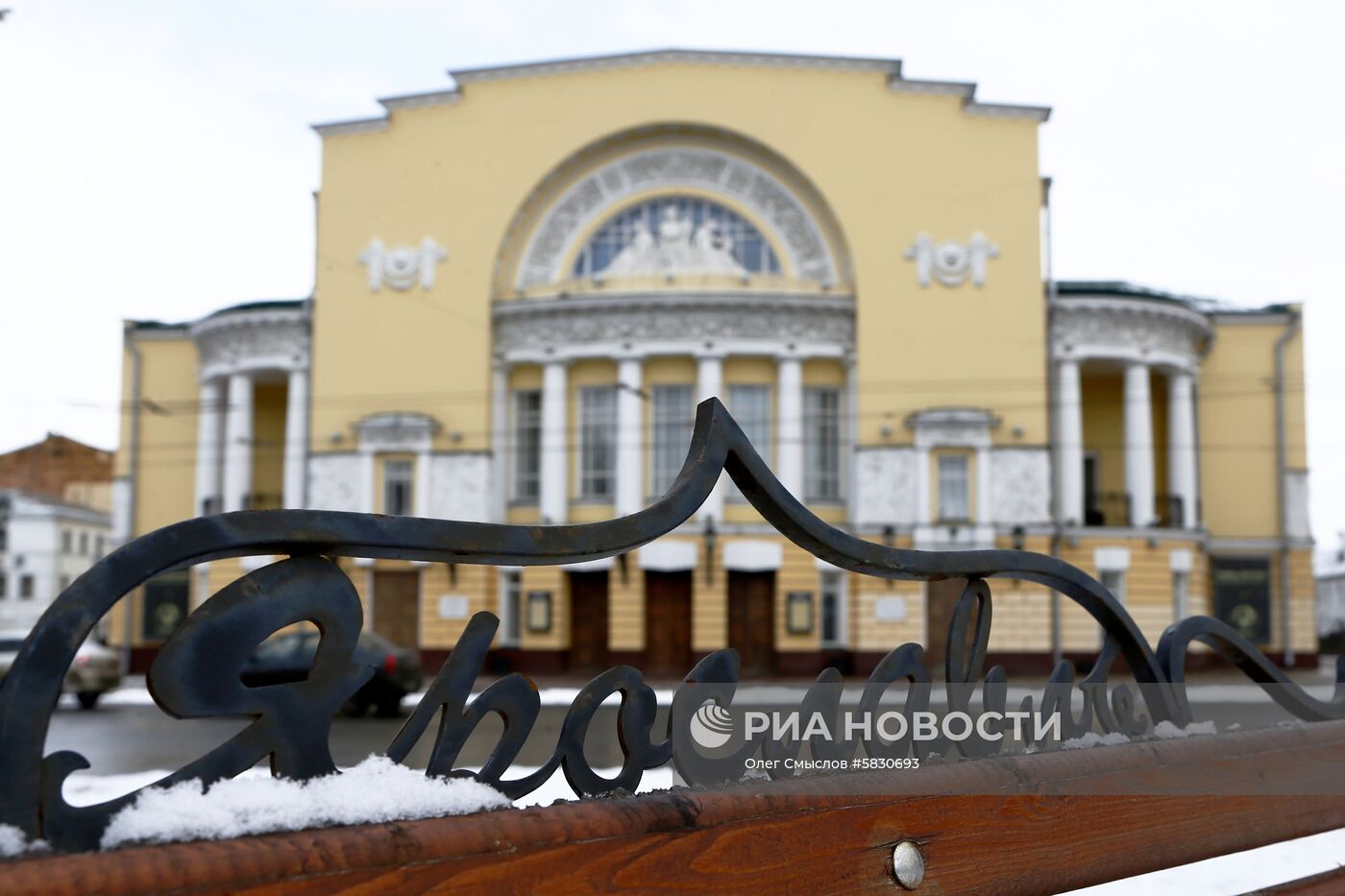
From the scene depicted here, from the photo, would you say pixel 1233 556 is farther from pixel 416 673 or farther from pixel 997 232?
pixel 416 673

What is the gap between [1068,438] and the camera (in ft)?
84.7

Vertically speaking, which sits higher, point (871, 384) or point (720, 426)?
point (871, 384)

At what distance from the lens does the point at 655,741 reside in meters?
1.70

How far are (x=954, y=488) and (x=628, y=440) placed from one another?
6.44 meters

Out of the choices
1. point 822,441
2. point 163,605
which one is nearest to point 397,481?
point 163,605

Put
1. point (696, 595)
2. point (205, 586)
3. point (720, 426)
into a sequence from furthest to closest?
point (205, 586) < point (696, 595) < point (720, 426)

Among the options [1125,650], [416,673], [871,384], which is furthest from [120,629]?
[1125,650]

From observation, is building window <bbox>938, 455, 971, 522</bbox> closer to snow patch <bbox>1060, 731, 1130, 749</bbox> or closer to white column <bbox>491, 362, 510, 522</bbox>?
white column <bbox>491, 362, 510, 522</bbox>

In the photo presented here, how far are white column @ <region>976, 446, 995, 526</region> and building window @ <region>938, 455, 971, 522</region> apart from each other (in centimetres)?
21

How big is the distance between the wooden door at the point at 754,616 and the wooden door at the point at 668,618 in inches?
35.3

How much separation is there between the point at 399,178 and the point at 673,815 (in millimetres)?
26797

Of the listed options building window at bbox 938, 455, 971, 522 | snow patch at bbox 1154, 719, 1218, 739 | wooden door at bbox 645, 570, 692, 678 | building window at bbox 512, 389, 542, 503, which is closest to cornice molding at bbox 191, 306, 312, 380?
building window at bbox 512, 389, 542, 503

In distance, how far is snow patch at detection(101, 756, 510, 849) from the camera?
→ 1.16 m

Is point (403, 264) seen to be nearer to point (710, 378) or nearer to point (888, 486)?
point (710, 378)
